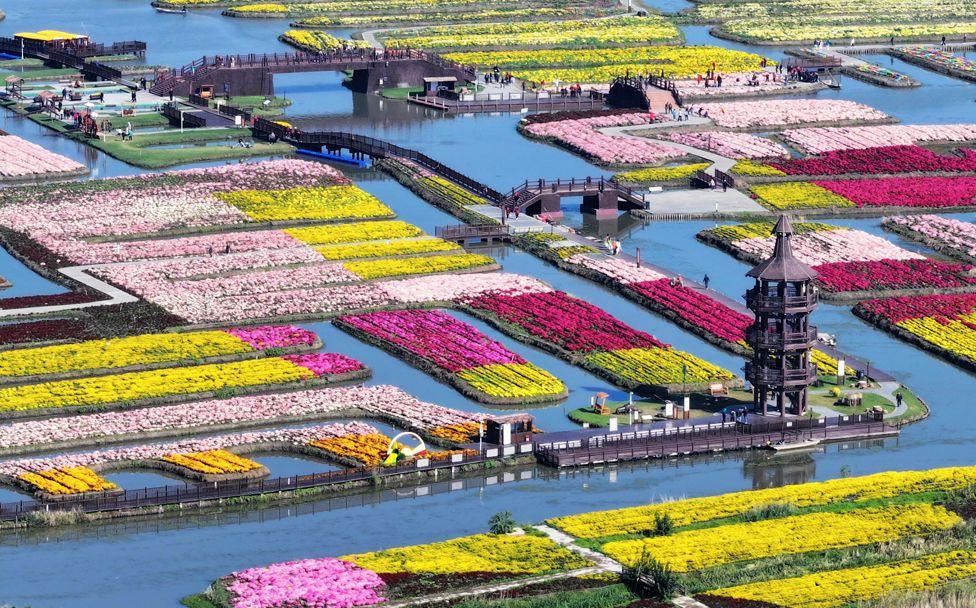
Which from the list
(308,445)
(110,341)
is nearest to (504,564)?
A: (308,445)

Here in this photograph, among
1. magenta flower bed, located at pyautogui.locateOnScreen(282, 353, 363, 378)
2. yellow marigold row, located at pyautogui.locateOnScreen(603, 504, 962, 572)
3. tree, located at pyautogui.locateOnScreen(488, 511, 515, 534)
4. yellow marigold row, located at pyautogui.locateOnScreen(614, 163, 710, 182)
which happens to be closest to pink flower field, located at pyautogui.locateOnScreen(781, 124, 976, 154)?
yellow marigold row, located at pyautogui.locateOnScreen(614, 163, 710, 182)

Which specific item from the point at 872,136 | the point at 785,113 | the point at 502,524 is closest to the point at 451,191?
the point at 872,136

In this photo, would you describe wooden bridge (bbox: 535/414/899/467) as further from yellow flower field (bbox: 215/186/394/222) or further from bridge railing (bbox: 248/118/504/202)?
bridge railing (bbox: 248/118/504/202)

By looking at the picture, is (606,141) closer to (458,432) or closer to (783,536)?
(458,432)

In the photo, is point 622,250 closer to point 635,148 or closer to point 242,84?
point 635,148

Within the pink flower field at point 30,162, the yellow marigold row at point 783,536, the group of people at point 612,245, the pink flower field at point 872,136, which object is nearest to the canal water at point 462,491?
the group of people at point 612,245

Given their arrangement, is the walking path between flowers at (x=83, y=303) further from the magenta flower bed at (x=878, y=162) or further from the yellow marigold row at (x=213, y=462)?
the magenta flower bed at (x=878, y=162)

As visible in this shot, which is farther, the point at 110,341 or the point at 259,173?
the point at 259,173
